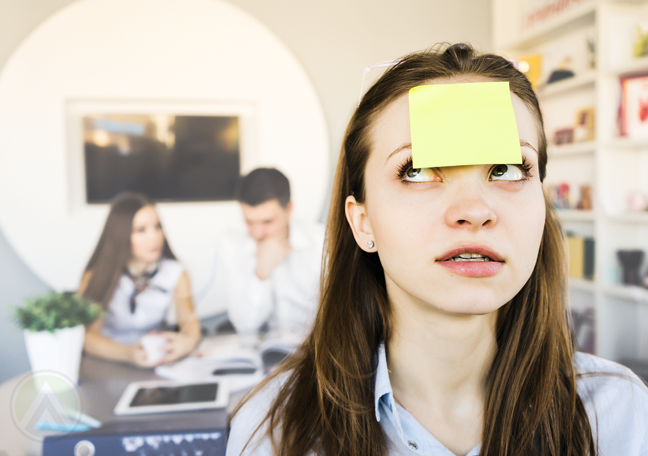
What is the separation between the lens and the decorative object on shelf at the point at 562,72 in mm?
2271

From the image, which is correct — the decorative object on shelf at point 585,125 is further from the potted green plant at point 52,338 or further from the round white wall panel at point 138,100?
the potted green plant at point 52,338

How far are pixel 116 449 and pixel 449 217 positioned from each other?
1.36m

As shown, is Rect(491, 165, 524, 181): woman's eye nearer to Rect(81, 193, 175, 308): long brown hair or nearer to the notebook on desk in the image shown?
the notebook on desk

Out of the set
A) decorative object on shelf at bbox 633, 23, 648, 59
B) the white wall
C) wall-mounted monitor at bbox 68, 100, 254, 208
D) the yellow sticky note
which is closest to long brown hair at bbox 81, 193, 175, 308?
wall-mounted monitor at bbox 68, 100, 254, 208

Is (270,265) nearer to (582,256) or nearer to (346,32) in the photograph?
Answer: (346,32)

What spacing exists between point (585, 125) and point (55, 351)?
2.60 meters

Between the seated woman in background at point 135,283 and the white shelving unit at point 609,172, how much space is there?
76.5 inches

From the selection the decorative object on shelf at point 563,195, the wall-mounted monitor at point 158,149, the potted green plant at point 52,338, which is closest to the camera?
the potted green plant at point 52,338

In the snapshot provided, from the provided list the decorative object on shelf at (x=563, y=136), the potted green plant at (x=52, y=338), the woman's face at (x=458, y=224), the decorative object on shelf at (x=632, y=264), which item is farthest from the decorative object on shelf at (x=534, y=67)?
the potted green plant at (x=52, y=338)

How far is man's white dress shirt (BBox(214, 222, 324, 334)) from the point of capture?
2.15 m

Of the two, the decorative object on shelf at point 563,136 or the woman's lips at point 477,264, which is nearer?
the woman's lips at point 477,264

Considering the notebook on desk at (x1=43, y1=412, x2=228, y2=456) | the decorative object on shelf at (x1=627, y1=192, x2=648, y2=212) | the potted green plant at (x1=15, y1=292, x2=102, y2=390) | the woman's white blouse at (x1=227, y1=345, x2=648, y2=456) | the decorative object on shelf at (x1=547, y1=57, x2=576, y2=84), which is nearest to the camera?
the woman's white blouse at (x1=227, y1=345, x2=648, y2=456)

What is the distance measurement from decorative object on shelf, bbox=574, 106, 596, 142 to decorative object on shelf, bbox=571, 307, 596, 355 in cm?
85

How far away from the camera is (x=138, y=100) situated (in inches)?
85.3
